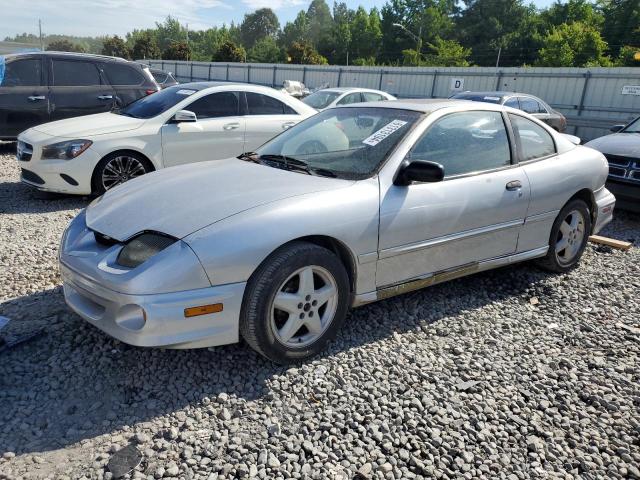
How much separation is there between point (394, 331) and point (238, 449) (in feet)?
5.02

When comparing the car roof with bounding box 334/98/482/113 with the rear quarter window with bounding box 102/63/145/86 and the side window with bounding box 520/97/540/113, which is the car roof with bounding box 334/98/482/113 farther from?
the side window with bounding box 520/97/540/113

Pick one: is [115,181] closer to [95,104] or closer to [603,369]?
[95,104]

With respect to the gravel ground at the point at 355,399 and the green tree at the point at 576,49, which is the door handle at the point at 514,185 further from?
the green tree at the point at 576,49

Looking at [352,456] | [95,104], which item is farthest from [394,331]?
[95,104]

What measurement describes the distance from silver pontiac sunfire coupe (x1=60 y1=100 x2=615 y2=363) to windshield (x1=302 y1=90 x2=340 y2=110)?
778 cm

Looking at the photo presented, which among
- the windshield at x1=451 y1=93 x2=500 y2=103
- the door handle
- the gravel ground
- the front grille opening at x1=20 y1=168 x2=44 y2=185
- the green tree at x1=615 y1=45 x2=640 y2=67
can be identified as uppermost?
the green tree at x1=615 y1=45 x2=640 y2=67

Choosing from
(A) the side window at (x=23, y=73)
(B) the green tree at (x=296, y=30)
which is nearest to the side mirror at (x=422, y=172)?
(A) the side window at (x=23, y=73)

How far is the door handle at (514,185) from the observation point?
398cm

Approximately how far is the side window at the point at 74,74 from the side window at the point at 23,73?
0.26 metres

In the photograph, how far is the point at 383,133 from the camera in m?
3.66

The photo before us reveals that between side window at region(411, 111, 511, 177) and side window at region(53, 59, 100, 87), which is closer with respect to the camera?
side window at region(411, 111, 511, 177)

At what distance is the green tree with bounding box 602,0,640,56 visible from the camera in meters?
50.7

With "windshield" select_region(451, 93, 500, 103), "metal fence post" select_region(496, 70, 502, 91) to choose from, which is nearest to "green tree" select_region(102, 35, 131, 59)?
"metal fence post" select_region(496, 70, 502, 91)

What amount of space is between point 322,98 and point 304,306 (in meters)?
9.83
